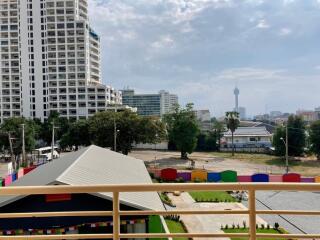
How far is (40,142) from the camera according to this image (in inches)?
2805

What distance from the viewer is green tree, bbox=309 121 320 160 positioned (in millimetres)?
46562

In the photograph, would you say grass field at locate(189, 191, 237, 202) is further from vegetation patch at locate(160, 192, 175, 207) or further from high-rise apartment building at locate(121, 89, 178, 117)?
high-rise apartment building at locate(121, 89, 178, 117)

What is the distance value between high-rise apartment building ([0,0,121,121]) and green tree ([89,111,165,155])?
125ft

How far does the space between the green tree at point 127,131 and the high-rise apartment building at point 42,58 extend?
38.0 meters

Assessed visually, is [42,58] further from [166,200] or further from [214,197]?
[214,197]

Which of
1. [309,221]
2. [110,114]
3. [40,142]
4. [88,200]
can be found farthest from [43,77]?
[88,200]

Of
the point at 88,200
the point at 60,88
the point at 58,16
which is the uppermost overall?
the point at 58,16

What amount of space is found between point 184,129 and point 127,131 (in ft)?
29.4

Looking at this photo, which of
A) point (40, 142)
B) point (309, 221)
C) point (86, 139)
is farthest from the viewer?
point (40, 142)

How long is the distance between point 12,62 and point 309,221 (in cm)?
7933

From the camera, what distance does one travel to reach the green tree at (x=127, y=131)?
4328 cm

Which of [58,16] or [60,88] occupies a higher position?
[58,16]

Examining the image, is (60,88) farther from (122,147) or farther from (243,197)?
(243,197)

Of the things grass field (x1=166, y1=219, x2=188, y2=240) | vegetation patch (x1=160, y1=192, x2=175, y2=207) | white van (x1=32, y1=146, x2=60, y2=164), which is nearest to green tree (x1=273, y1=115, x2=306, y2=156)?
vegetation patch (x1=160, y1=192, x2=175, y2=207)
